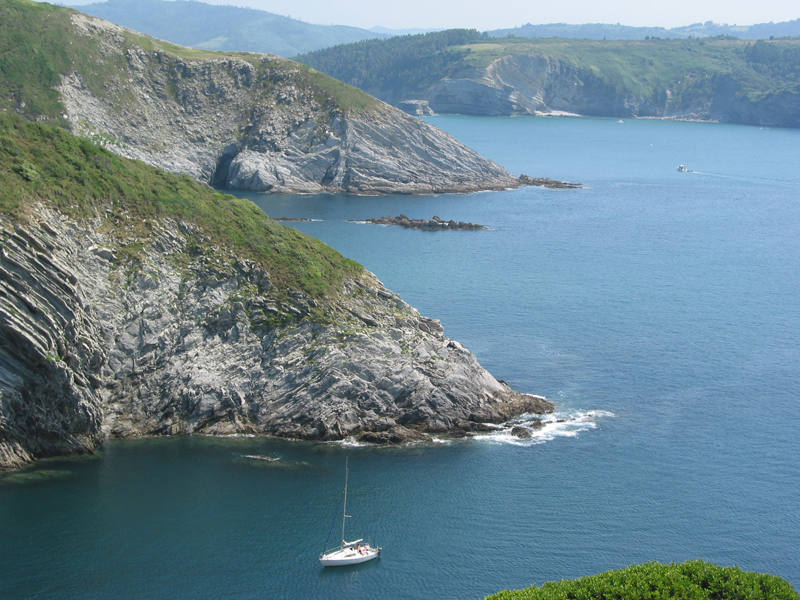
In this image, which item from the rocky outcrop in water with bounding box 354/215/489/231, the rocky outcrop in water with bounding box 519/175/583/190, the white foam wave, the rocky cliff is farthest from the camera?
the rocky outcrop in water with bounding box 519/175/583/190

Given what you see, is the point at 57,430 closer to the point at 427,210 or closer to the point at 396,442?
the point at 396,442

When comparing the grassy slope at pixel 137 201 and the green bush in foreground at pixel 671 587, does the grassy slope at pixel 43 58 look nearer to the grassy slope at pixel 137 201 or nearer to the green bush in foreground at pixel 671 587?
the grassy slope at pixel 137 201

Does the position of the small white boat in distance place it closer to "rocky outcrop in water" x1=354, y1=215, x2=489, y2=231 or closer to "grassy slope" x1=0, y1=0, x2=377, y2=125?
"rocky outcrop in water" x1=354, y1=215, x2=489, y2=231

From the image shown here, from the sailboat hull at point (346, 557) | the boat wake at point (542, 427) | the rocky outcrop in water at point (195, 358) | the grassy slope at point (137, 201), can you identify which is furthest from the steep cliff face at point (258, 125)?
the sailboat hull at point (346, 557)

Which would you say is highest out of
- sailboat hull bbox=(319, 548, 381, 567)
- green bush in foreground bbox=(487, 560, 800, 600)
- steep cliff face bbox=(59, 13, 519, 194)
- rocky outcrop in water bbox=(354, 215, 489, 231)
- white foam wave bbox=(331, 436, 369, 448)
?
steep cliff face bbox=(59, 13, 519, 194)

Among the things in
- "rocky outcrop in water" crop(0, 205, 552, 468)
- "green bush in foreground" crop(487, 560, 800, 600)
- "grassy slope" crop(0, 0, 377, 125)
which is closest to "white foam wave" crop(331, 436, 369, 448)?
"rocky outcrop in water" crop(0, 205, 552, 468)

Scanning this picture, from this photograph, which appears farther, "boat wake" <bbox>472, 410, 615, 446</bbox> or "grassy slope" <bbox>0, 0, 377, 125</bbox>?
"grassy slope" <bbox>0, 0, 377, 125</bbox>

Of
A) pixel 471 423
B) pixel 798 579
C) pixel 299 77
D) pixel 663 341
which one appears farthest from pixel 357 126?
pixel 798 579
